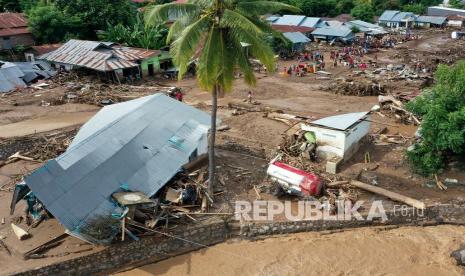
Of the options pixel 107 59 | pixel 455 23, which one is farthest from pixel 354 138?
pixel 455 23

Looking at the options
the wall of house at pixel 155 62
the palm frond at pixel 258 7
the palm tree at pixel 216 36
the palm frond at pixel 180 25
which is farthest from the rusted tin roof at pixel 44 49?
the palm frond at pixel 258 7

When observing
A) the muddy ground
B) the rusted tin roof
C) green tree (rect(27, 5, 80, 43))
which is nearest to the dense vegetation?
green tree (rect(27, 5, 80, 43))

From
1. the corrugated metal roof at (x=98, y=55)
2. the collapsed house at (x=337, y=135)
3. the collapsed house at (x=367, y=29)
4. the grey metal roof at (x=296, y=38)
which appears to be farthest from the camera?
the collapsed house at (x=367, y=29)

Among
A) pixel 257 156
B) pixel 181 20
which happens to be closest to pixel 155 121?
pixel 257 156

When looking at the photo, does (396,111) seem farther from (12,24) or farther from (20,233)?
(12,24)

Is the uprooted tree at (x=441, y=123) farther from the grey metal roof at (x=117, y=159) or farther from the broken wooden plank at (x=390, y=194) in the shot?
the grey metal roof at (x=117, y=159)

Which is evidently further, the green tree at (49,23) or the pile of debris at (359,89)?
the green tree at (49,23)

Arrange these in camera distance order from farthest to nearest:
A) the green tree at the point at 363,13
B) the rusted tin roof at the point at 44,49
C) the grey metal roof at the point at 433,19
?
the grey metal roof at the point at 433,19 < the green tree at the point at 363,13 < the rusted tin roof at the point at 44,49

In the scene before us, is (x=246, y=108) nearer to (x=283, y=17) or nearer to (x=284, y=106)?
(x=284, y=106)
